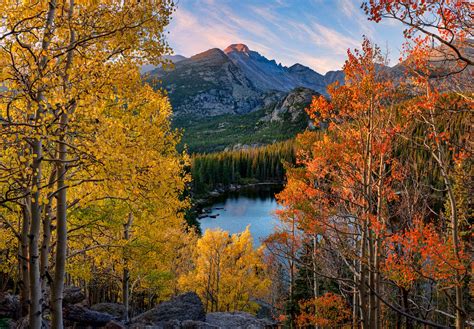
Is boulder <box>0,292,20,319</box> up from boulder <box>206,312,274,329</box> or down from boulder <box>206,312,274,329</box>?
up

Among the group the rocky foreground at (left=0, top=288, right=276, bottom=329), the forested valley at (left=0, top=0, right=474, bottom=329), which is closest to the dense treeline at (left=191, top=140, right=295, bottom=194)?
the rocky foreground at (left=0, top=288, right=276, bottom=329)

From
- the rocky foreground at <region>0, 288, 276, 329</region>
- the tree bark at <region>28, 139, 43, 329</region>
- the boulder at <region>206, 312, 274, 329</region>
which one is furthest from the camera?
the boulder at <region>206, 312, 274, 329</region>

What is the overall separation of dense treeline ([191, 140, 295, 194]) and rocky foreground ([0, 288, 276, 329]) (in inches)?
3372

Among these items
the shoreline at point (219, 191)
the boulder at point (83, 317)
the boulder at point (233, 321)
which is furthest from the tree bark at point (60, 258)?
the shoreline at point (219, 191)

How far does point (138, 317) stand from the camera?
15.8m

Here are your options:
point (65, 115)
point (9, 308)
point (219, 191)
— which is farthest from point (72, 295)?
point (219, 191)

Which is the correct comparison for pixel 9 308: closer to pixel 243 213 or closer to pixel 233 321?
pixel 233 321

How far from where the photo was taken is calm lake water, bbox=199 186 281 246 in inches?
2243

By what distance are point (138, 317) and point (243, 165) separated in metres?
115

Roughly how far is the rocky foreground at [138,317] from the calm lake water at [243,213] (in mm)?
24717

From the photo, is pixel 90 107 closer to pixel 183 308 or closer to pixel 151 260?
pixel 151 260

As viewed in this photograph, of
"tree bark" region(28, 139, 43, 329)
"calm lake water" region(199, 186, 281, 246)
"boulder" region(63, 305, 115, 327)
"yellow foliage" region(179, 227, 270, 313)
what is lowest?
"calm lake water" region(199, 186, 281, 246)

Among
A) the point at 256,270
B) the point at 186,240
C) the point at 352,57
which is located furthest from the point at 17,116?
the point at 256,270

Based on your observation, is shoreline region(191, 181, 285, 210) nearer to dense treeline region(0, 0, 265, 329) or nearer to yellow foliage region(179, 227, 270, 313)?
yellow foliage region(179, 227, 270, 313)
